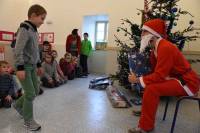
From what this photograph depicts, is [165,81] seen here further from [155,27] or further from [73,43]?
[73,43]

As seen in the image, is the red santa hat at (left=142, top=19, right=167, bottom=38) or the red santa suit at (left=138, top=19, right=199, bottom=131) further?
the red santa hat at (left=142, top=19, right=167, bottom=38)

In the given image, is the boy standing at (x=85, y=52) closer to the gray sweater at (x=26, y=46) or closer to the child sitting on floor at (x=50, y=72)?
the child sitting on floor at (x=50, y=72)

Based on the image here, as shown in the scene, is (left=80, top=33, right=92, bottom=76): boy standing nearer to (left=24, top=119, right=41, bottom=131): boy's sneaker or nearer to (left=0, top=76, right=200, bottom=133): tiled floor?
(left=0, top=76, right=200, bottom=133): tiled floor

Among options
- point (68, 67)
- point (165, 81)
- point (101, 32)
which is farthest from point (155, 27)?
point (101, 32)

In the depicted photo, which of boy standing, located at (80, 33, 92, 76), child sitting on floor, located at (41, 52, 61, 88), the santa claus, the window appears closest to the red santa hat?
the santa claus

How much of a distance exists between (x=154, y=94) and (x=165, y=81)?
0.15 metres

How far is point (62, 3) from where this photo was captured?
7762mm

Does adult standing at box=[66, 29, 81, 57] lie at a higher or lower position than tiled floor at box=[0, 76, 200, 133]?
higher

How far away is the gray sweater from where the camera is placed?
212 centimetres

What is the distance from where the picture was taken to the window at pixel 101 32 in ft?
25.4

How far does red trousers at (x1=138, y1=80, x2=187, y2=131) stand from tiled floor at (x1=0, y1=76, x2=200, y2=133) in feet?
1.18

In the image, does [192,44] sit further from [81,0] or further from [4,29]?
[4,29]

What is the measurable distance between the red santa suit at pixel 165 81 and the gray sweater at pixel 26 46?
1.02 meters

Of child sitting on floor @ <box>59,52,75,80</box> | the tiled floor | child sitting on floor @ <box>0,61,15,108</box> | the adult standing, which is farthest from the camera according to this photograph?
the adult standing
